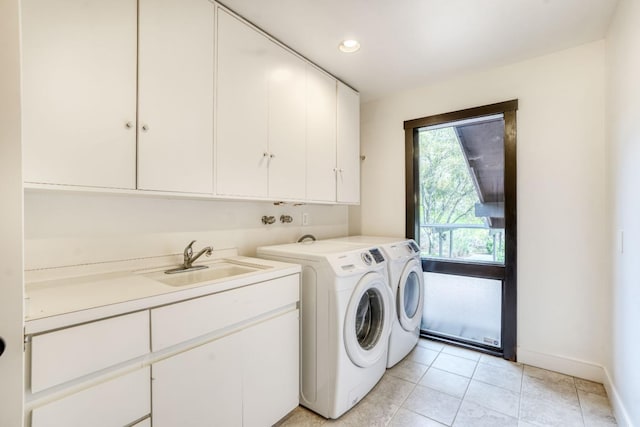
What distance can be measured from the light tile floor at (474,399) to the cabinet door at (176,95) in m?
1.47

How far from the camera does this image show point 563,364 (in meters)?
2.18

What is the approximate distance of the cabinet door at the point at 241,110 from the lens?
65.4 inches

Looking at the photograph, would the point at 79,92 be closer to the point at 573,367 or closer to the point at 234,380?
the point at 234,380

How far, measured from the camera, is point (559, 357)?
7.23 feet

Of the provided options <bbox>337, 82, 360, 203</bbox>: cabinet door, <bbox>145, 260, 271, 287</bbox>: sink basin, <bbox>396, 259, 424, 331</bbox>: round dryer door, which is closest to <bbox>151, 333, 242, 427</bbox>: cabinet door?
<bbox>145, 260, 271, 287</bbox>: sink basin

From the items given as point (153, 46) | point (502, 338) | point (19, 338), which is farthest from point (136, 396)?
point (502, 338)

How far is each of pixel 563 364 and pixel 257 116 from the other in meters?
2.75

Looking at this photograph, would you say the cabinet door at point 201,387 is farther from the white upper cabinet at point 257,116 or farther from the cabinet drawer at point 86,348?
the white upper cabinet at point 257,116

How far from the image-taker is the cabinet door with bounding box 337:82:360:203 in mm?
2604

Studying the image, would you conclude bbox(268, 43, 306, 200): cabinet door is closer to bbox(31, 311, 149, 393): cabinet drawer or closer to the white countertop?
the white countertop

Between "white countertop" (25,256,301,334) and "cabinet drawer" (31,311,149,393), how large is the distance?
0.03 m

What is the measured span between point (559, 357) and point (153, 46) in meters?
3.20

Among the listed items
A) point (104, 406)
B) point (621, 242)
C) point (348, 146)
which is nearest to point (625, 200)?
point (621, 242)

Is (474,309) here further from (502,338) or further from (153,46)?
(153,46)
